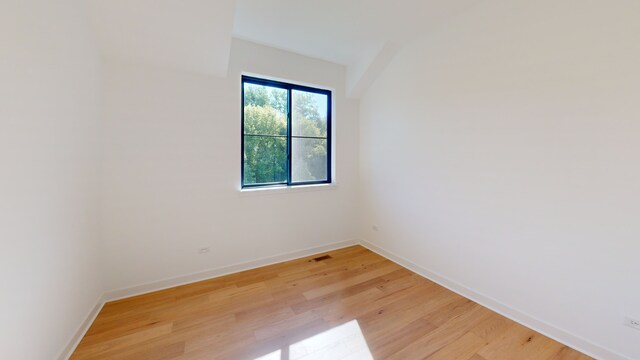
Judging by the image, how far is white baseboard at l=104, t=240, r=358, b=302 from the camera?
2.34 m

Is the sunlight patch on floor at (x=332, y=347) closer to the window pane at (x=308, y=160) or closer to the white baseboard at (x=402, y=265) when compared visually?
the white baseboard at (x=402, y=265)

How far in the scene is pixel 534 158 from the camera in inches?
74.5

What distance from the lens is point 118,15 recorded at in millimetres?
1887

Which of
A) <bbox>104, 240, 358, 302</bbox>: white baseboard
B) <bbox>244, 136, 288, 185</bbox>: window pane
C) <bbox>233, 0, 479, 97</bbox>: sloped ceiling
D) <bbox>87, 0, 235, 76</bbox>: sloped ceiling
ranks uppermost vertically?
<bbox>233, 0, 479, 97</bbox>: sloped ceiling

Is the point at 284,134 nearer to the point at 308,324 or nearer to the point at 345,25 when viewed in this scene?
the point at 345,25

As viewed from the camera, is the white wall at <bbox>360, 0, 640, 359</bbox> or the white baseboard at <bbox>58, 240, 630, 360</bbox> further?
the white baseboard at <bbox>58, 240, 630, 360</bbox>

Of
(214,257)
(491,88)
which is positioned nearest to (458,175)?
(491,88)

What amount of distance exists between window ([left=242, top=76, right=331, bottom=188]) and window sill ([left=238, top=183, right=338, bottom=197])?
0.11 meters

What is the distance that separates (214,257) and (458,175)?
8.99 feet

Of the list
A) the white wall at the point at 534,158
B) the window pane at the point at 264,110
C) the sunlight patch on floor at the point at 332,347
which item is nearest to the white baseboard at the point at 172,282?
the sunlight patch on floor at the point at 332,347

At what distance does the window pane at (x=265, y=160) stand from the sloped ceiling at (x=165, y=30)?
0.98 meters

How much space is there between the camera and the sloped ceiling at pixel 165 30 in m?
1.86

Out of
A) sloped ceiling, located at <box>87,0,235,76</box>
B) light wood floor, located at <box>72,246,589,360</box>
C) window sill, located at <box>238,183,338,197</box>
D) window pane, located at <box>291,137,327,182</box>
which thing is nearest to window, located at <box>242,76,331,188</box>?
window pane, located at <box>291,137,327,182</box>

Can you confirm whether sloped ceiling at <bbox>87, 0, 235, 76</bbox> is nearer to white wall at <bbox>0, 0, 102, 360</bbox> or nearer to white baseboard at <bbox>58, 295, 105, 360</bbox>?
white wall at <bbox>0, 0, 102, 360</bbox>
